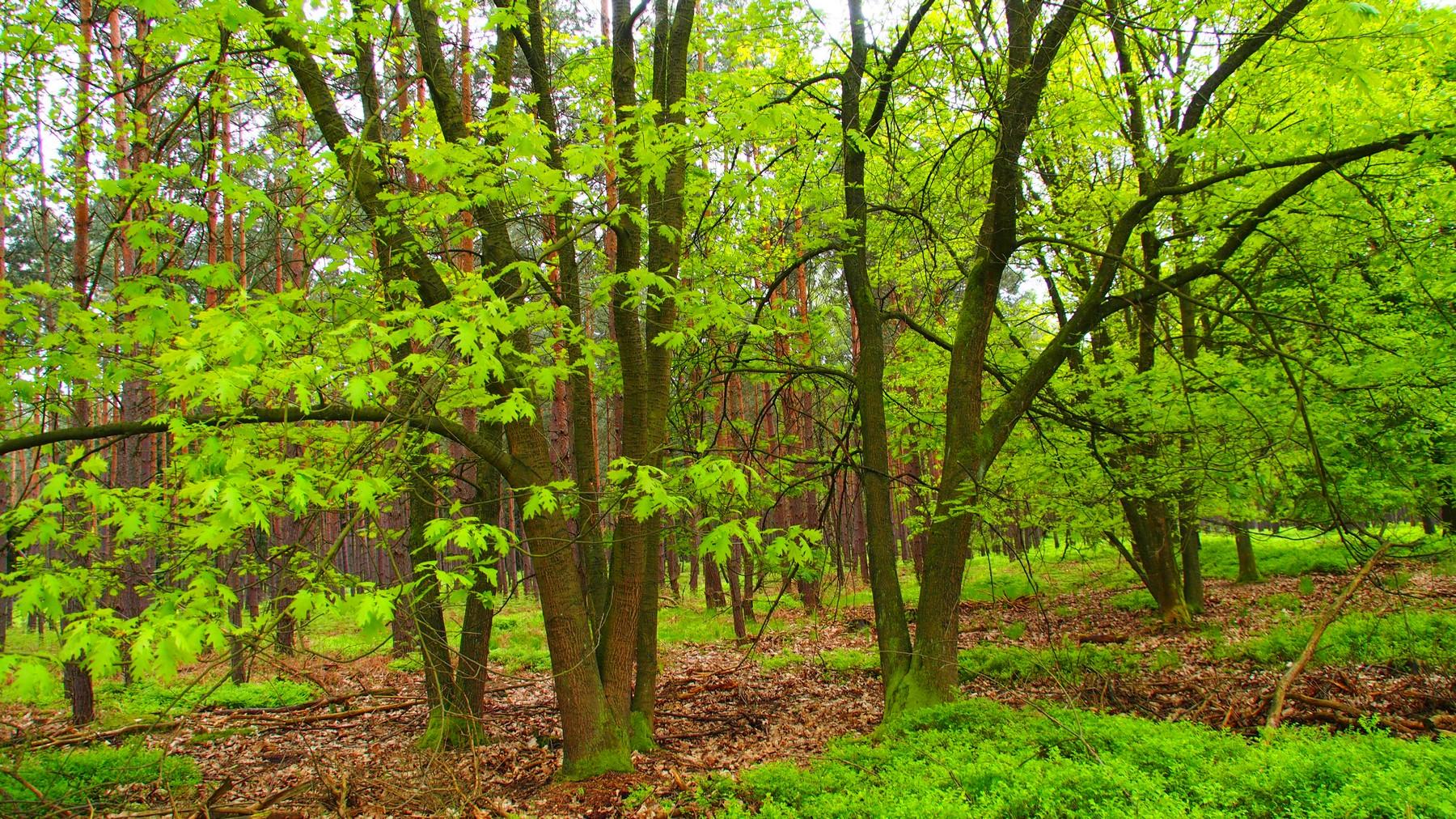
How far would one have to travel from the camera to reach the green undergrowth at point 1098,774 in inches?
139

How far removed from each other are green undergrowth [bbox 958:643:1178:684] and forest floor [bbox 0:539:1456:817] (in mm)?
33

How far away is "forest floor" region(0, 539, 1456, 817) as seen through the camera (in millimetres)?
5164

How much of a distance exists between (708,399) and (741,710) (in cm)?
362

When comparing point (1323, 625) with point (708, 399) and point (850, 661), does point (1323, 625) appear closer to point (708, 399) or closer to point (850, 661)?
point (708, 399)

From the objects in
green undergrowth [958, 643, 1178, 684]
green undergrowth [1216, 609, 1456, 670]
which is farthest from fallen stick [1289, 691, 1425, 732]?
green undergrowth [958, 643, 1178, 684]

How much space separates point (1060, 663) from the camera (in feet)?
25.9

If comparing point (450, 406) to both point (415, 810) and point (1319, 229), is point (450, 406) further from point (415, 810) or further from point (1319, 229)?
point (1319, 229)

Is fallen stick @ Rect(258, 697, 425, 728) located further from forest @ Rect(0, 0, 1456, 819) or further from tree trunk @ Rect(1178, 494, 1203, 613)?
tree trunk @ Rect(1178, 494, 1203, 613)

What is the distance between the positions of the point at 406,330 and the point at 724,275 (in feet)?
12.3

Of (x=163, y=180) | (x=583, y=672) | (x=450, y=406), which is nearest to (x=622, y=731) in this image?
(x=583, y=672)

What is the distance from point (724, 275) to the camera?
662 centimetres

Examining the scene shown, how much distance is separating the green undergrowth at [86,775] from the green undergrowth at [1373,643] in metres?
9.89

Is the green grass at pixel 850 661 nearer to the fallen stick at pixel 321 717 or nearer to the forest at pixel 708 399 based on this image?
the forest at pixel 708 399

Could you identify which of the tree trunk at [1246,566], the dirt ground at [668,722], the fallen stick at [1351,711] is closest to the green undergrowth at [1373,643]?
the dirt ground at [668,722]
